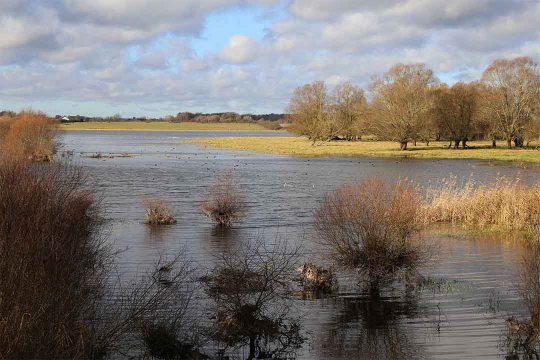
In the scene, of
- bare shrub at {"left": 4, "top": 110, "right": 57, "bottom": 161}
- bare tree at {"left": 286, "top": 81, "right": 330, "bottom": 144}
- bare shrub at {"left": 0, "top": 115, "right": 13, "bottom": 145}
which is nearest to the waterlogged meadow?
bare shrub at {"left": 4, "top": 110, "right": 57, "bottom": 161}

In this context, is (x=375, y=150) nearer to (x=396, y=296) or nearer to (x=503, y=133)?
(x=503, y=133)

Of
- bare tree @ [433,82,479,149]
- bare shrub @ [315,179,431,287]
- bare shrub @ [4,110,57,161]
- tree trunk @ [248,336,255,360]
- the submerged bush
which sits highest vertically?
bare tree @ [433,82,479,149]

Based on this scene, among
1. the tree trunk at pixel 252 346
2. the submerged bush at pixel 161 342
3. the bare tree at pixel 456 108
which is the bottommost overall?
the tree trunk at pixel 252 346

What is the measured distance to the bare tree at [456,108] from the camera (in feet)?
281

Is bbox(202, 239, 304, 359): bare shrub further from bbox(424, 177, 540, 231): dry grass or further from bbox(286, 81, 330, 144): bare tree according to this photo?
bbox(286, 81, 330, 144): bare tree

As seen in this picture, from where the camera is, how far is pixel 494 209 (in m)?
25.9

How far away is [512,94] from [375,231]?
71450mm

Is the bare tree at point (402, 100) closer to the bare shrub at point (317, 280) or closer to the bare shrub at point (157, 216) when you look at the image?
the bare shrub at point (157, 216)

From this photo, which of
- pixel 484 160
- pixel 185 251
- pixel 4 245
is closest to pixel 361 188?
pixel 185 251

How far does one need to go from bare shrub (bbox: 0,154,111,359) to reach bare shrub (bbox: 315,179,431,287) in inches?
293

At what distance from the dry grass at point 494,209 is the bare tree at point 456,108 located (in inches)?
2366

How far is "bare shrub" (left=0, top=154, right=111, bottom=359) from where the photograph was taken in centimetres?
749

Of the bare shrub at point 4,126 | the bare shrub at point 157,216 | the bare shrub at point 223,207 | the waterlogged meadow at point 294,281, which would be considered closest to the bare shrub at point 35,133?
the bare shrub at point 4,126

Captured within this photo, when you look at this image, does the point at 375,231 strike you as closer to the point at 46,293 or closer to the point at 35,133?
the point at 46,293
